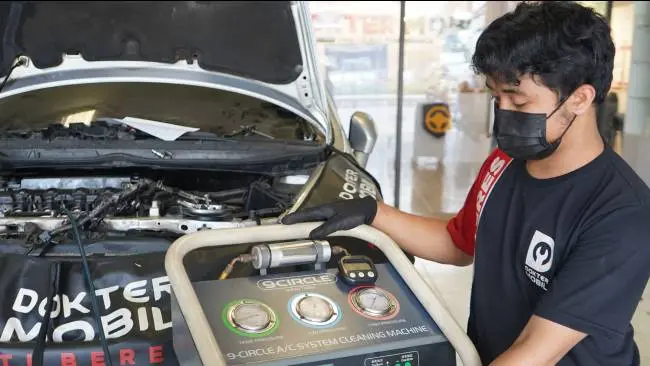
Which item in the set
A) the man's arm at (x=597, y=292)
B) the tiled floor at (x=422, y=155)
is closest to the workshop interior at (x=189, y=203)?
the man's arm at (x=597, y=292)

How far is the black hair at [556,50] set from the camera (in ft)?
4.33

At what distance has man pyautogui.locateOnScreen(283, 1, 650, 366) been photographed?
126 centimetres

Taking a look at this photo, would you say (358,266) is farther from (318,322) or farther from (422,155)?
(422,155)

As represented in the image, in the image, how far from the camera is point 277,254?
52.5 inches

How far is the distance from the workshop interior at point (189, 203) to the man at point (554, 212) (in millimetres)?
178

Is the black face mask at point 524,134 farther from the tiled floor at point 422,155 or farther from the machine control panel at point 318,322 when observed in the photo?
the tiled floor at point 422,155

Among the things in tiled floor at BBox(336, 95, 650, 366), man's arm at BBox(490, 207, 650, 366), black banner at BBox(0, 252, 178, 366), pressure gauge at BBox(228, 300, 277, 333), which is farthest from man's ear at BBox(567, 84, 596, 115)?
tiled floor at BBox(336, 95, 650, 366)

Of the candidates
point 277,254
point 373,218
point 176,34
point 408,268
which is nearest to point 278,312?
point 277,254

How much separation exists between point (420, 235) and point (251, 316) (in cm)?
76

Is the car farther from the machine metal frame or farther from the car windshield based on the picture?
the machine metal frame

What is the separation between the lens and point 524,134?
4.55 feet

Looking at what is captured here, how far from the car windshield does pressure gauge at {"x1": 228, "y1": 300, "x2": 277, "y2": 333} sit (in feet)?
3.87

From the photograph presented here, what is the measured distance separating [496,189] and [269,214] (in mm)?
690

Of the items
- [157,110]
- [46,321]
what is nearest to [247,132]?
[157,110]
